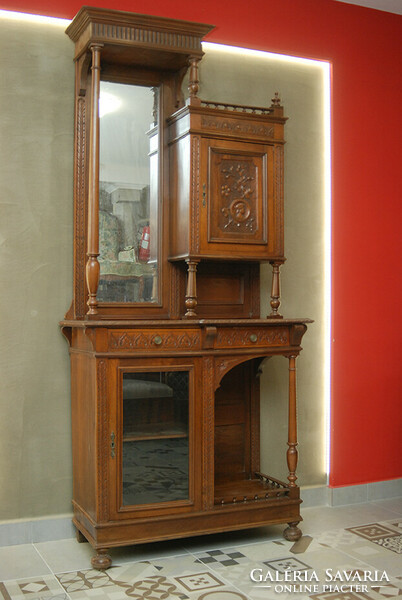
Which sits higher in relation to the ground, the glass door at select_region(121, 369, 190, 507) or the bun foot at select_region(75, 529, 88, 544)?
the glass door at select_region(121, 369, 190, 507)

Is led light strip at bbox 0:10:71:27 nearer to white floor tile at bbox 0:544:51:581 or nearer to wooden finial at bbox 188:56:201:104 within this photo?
wooden finial at bbox 188:56:201:104

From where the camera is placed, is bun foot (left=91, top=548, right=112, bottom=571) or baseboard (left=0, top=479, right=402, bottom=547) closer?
bun foot (left=91, top=548, right=112, bottom=571)

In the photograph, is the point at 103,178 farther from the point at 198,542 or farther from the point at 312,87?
the point at 198,542

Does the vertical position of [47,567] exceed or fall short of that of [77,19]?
it falls short

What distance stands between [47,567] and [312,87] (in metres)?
3.13

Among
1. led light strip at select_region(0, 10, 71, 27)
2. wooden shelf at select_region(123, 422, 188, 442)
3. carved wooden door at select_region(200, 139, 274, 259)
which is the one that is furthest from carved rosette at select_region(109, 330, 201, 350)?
led light strip at select_region(0, 10, 71, 27)

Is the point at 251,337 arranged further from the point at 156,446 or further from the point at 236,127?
the point at 236,127

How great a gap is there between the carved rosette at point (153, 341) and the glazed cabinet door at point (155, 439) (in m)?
0.07

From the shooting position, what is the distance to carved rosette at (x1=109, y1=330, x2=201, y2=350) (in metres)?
3.27

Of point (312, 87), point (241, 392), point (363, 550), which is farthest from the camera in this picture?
point (312, 87)

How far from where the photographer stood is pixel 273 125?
3801 mm

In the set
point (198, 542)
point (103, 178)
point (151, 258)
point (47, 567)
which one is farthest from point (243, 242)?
point (47, 567)

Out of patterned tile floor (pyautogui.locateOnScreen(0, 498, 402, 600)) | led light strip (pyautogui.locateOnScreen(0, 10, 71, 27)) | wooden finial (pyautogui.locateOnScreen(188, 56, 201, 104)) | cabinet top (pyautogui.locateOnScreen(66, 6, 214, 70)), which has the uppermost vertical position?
led light strip (pyautogui.locateOnScreen(0, 10, 71, 27))

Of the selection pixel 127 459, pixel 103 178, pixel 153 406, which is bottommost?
pixel 127 459
